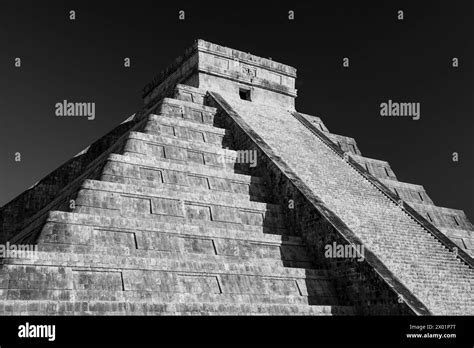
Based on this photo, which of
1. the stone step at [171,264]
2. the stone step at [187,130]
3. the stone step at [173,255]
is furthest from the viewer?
the stone step at [187,130]

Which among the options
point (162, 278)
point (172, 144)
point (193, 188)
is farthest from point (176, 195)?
point (162, 278)

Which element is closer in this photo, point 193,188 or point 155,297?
point 155,297

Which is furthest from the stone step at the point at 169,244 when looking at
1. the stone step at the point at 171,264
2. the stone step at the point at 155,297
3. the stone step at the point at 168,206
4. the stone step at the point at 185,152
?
the stone step at the point at 185,152

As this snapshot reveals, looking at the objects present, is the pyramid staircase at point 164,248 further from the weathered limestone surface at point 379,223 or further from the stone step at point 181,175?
the weathered limestone surface at point 379,223

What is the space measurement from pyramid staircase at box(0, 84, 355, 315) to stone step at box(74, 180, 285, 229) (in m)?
0.03

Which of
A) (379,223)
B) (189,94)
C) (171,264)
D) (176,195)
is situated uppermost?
(189,94)

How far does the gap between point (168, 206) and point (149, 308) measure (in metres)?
4.41

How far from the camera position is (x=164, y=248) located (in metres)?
14.1

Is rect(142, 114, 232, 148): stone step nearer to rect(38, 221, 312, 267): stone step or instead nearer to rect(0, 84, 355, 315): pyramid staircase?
rect(0, 84, 355, 315): pyramid staircase

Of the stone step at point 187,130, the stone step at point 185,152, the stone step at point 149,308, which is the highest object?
the stone step at point 187,130

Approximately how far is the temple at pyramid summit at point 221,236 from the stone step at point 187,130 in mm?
55

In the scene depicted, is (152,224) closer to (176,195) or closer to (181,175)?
(176,195)

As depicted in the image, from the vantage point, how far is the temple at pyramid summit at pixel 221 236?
12.2 m

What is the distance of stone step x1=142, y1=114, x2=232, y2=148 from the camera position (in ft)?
63.8
